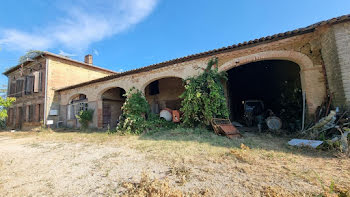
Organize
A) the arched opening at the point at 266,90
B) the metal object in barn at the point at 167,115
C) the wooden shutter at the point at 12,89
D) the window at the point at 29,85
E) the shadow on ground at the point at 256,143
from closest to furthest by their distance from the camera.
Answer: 1. the shadow on ground at the point at 256,143
2. the arched opening at the point at 266,90
3. the metal object in barn at the point at 167,115
4. the window at the point at 29,85
5. the wooden shutter at the point at 12,89

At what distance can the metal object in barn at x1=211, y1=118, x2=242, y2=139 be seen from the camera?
5.35 m

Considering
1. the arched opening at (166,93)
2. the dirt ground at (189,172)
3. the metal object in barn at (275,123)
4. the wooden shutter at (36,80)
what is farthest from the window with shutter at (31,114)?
the metal object in barn at (275,123)

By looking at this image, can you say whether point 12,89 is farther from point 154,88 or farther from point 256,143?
point 256,143

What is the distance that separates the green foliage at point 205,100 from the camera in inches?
241

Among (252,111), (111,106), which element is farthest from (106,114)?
(252,111)

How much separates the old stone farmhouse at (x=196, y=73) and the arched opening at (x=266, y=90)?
62 millimetres

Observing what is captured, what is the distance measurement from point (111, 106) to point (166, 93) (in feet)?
15.0

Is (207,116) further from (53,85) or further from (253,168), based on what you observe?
(53,85)

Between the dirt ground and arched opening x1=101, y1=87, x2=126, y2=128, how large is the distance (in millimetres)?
6770

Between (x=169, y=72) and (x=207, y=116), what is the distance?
3256 mm

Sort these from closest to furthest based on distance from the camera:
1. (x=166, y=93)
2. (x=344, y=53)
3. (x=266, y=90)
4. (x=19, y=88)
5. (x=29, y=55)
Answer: (x=344, y=53) → (x=266, y=90) → (x=166, y=93) → (x=29, y=55) → (x=19, y=88)

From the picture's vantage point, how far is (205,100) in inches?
241

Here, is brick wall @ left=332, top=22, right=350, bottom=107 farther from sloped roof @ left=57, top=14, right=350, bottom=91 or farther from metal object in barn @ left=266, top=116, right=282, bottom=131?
metal object in barn @ left=266, top=116, right=282, bottom=131

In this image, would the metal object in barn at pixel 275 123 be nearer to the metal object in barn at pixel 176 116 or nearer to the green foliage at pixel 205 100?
the green foliage at pixel 205 100
